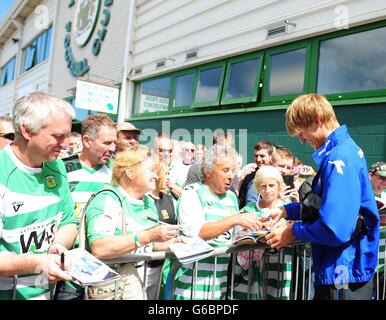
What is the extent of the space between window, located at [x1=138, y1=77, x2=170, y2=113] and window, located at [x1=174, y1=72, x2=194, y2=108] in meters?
0.33

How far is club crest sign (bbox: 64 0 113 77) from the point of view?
1080 centimetres

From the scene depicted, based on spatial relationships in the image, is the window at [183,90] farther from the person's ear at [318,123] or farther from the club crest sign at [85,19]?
the person's ear at [318,123]

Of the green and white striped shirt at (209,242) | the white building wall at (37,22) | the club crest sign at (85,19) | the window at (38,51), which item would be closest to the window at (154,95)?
the club crest sign at (85,19)

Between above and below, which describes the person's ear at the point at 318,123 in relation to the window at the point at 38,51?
below

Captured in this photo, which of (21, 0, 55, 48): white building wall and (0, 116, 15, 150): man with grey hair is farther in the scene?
(21, 0, 55, 48): white building wall

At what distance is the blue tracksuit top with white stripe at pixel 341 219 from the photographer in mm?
1748

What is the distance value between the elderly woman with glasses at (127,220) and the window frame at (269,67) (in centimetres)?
364

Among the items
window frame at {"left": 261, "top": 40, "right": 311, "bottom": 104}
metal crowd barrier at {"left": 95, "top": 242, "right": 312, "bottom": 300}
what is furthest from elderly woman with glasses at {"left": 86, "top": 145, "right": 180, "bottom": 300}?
window frame at {"left": 261, "top": 40, "right": 311, "bottom": 104}

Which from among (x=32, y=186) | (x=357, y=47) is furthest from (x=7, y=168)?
(x=357, y=47)

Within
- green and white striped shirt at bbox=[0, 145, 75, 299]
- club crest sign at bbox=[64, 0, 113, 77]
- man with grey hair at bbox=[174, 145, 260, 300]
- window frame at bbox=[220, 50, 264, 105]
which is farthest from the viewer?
club crest sign at bbox=[64, 0, 113, 77]

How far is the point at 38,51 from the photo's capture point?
16.1 metres

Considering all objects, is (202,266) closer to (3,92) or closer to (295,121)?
(295,121)

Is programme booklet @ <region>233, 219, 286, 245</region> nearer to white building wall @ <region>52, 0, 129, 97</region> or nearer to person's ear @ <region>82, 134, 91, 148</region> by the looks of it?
person's ear @ <region>82, 134, 91, 148</region>

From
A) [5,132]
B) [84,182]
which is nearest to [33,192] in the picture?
[84,182]
